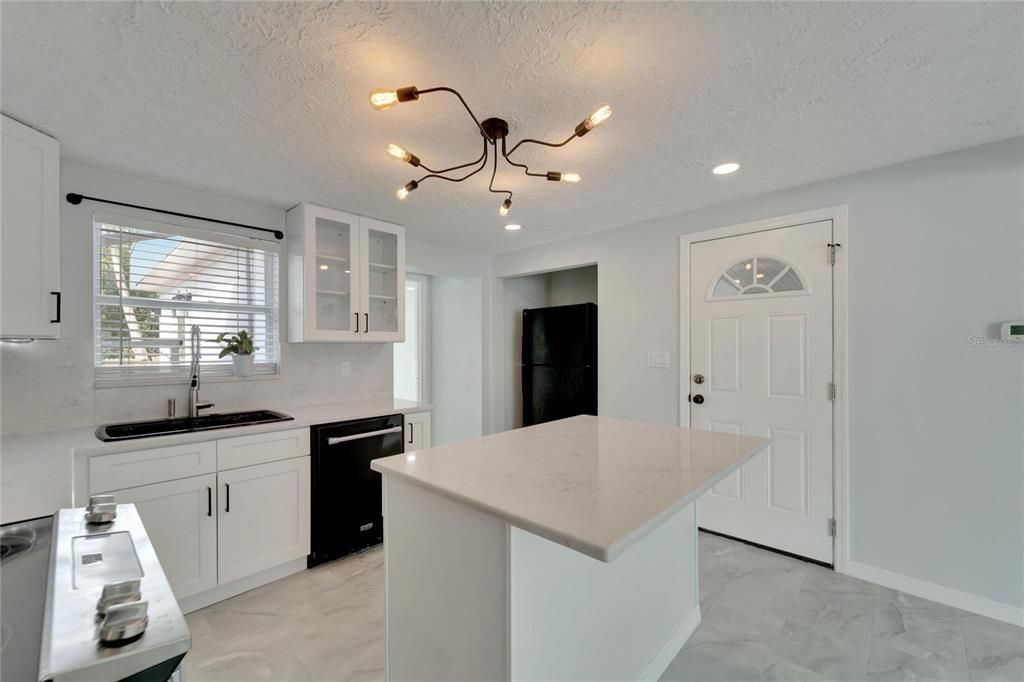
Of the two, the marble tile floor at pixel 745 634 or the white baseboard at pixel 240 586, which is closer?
the marble tile floor at pixel 745 634

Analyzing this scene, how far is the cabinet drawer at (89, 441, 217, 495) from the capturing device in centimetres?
186

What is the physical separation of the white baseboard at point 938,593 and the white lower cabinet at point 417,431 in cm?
269

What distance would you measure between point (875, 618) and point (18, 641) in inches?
118

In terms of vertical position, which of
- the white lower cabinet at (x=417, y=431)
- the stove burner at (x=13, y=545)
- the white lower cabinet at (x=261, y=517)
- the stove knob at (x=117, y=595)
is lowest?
the white lower cabinet at (x=261, y=517)

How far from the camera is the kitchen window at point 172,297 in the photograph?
238 cm

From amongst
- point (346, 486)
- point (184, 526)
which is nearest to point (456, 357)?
point (346, 486)

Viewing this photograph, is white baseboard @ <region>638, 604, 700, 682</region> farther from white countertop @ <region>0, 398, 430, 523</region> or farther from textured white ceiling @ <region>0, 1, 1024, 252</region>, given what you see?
textured white ceiling @ <region>0, 1, 1024, 252</region>

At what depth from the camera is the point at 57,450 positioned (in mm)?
1811

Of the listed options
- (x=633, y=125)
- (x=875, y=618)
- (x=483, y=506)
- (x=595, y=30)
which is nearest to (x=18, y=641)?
(x=483, y=506)

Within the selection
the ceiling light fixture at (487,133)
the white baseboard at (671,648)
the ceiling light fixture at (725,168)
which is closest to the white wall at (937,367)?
the ceiling light fixture at (725,168)

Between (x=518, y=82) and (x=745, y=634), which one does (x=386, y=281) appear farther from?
(x=745, y=634)

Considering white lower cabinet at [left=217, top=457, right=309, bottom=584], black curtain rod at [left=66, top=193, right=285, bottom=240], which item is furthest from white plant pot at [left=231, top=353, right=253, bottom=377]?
black curtain rod at [left=66, top=193, right=285, bottom=240]

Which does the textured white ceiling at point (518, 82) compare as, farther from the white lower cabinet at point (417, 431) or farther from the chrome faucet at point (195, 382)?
the white lower cabinet at point (417, 431)

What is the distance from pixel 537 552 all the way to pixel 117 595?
876 millimetres
